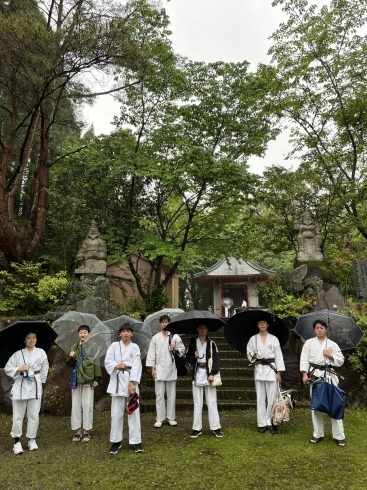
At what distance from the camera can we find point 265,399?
591 centimetres

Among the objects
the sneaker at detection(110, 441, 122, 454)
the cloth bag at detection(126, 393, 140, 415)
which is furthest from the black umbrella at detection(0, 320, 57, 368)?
the sneaker at detection(110, 441, 122, 454)

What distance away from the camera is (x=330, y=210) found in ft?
35.4

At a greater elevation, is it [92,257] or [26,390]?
[92,257]

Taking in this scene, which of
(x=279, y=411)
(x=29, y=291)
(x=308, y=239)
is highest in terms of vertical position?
(x=308, y=239)

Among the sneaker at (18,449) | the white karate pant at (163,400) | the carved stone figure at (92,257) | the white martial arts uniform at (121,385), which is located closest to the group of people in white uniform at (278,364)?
the white karate pant at (163,400)

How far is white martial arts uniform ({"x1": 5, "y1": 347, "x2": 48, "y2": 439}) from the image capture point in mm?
5250

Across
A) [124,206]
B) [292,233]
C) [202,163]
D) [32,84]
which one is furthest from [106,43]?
[292,233]

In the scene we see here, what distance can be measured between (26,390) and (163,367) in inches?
83.4

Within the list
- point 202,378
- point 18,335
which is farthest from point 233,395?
point 18,335

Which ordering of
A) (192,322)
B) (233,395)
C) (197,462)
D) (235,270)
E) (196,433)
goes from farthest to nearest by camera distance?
(235,270) < (233,395) < (192,322) < (196,433) < (197,462)

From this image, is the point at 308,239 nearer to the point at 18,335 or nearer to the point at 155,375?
the point at 155,375

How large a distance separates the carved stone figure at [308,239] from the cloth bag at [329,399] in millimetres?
5078

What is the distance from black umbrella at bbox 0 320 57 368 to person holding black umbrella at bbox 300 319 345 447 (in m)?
3.77

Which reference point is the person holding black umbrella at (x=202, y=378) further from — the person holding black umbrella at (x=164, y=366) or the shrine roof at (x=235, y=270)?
the shrine roof at (x=235, y=270)
